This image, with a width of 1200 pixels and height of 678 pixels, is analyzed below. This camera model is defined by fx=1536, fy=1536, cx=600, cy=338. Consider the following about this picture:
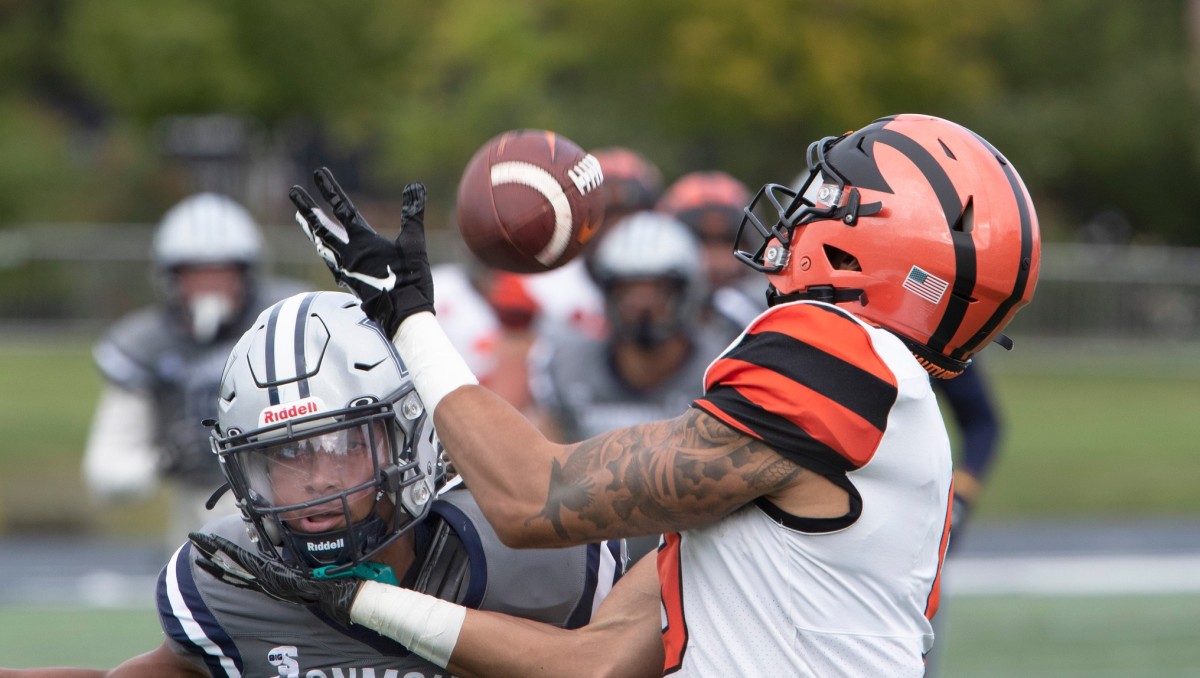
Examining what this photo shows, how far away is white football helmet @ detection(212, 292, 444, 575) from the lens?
2795 millimetres

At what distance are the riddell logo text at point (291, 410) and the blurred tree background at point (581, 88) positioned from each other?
858 inches

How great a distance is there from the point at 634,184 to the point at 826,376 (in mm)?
5431

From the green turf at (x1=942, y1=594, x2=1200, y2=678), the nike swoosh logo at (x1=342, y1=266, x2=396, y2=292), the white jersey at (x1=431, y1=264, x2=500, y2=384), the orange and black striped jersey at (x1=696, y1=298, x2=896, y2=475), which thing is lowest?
the green turf at (x1=942, y1=594, x2=1200, y2=678)

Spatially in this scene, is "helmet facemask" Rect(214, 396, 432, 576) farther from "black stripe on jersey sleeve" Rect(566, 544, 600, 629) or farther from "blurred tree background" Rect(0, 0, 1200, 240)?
"blurred tree background" Rect(0, 0, 1200, 240)

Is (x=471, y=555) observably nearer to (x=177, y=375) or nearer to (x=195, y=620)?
(x=195, y=620)

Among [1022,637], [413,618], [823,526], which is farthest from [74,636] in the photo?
[823,526]

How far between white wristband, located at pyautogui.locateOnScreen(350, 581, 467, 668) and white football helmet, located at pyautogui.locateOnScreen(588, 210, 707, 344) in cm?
356

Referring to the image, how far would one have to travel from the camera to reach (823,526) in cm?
258

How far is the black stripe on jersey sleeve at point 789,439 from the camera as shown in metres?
2.50

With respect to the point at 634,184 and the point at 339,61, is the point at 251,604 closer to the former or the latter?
the point at 634,184

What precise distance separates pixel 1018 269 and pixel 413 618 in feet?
4.11

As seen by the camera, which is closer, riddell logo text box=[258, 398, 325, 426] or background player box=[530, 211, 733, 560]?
riddell logo text box=[258, 398, 325, 426]

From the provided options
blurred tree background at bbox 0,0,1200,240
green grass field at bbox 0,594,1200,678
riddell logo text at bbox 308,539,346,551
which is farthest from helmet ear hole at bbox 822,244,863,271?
blurred tree background at bbox 0,0,1200,240

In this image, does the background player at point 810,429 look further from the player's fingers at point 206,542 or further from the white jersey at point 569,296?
the white jersey at point 569,296
